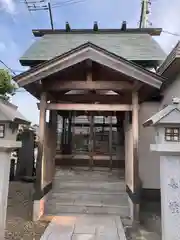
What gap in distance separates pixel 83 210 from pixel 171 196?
3.35m

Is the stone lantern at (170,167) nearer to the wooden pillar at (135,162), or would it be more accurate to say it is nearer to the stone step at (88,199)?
the wooden pillar at (135,162)

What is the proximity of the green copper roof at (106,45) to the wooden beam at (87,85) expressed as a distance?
2.99 meters

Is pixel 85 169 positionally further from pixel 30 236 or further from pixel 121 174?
pixel 30 236

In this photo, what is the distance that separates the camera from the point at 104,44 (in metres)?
10.5

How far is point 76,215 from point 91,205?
60cm

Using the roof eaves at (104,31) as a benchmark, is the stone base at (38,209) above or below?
below

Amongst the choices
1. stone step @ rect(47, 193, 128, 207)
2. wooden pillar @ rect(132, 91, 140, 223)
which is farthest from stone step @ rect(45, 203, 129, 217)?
wooden pillar @ rect(132, 91, 140, 223)

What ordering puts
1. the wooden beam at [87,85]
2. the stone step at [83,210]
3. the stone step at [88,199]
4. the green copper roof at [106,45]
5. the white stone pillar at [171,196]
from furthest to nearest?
the green copper roof at [106,45]
the stone step at [88,199]
the wooden beam at [87,85]
the stone step at [83,210]
the white stone pillar at [171,196]

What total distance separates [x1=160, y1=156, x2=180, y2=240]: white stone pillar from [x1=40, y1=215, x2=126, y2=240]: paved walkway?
→ 1296 mm

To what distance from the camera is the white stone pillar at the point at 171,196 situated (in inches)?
140

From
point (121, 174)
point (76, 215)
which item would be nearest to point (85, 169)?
point (121, 174)

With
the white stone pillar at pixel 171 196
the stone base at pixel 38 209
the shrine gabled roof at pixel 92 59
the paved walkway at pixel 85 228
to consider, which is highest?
the shrine gabled roof at pixel 92 59

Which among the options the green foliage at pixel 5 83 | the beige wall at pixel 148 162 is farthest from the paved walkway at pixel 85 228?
the green foliage at pixel 5 83

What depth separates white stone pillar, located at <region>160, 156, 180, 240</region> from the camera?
3564 mm
